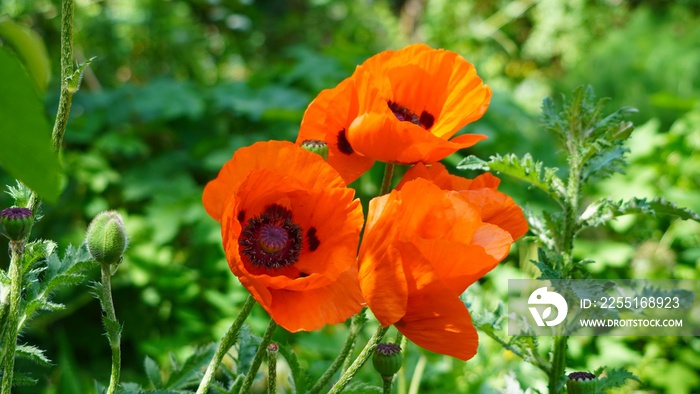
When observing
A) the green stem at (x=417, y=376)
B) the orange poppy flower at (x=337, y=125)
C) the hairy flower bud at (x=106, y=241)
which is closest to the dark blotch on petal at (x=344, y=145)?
the orange poppy flower at (x=337, y=125)

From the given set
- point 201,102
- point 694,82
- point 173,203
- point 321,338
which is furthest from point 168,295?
point 694,82

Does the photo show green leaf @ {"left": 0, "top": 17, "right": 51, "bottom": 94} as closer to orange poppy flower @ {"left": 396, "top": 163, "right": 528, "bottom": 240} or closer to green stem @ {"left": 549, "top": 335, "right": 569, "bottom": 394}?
orange poppy flower @ {"left": 396, "top": 163, "right": 528, "bottom": 240}

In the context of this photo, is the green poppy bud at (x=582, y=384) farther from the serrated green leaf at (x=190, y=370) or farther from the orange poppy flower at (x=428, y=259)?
the serrated green leaf at (x=190, y=370)

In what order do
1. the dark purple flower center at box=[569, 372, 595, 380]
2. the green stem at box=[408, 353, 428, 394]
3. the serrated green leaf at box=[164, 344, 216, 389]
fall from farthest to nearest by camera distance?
the green stem at box=[408, 353, 428, 394] < the serrated green leaf at box=[164, 344, 216, 389] < the dark purple flower center at box=[569, 372, 595, 380]

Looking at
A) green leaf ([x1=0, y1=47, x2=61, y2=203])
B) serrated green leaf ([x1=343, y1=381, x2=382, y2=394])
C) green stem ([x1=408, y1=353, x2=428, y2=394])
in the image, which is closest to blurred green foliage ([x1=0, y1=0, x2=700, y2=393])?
green stem ([x1=408, y1=353, x2=428, y2=394])

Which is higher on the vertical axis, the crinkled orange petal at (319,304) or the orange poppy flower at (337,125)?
the orange poppy flower at (337,125)
